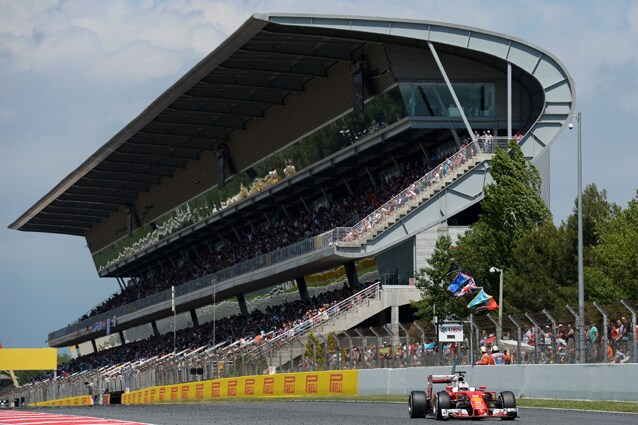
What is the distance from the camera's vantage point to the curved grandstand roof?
5094cm

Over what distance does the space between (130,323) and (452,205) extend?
4709 cm

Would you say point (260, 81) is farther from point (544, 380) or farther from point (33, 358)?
point (33, 358)

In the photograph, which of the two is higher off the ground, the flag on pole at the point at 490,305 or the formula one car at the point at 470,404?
the flag on pole at the point at 490,305

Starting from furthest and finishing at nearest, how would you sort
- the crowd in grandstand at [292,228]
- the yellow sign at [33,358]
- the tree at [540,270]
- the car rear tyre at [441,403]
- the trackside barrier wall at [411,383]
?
the yellow sign at [33,358], the crowd in grandstand at [292,228], the tree at [540,270], the trackside barrier wall at [411,383], the car rear tyre at [441,403]

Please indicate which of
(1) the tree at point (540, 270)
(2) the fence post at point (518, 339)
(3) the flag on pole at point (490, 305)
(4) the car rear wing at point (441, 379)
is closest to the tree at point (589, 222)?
(1) the tree at point (540, 270)

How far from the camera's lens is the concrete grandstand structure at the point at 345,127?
5272cm

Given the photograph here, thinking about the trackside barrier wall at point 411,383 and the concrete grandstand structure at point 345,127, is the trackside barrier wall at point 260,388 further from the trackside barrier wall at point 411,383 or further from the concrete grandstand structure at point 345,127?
the concrete grandstand structure at point 345,127

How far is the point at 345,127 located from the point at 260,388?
63.6ft

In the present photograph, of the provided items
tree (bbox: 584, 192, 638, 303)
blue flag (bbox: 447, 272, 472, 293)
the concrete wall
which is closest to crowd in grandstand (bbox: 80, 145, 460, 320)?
blue flag (bbox: 447, 272, 472, 293)

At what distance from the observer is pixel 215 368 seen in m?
50.1

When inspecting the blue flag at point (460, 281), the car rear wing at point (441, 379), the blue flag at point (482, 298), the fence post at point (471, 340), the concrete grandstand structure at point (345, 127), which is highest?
the concrete grandstand structure at point (345, 127)

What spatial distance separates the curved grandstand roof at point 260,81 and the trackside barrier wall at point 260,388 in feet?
47.7

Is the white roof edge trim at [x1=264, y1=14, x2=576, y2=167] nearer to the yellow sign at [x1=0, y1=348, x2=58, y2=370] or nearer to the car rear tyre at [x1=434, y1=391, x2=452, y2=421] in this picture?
the car rear tyre at [x1=434, y1=391, x2=452, y2=421]

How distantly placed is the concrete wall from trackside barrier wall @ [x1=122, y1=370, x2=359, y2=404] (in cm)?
232
